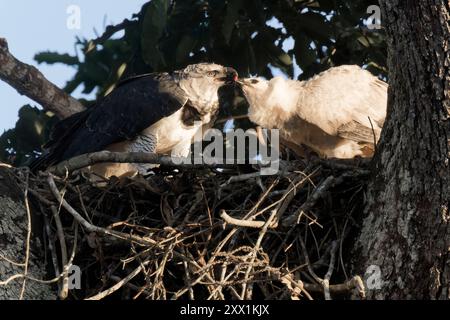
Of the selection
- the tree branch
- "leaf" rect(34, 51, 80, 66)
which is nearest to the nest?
the tree branch

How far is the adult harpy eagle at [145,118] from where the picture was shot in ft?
21.5

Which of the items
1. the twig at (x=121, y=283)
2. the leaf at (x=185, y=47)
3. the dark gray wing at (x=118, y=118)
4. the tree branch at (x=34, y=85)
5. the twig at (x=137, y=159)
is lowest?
the twig at (x=121, y=283)

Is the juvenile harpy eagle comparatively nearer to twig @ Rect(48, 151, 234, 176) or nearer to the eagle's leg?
the eagle's leg

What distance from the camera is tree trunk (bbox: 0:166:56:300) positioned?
4453 millimetres

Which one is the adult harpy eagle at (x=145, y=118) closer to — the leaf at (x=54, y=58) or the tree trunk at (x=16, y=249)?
the leaf at (x=54, y=58)

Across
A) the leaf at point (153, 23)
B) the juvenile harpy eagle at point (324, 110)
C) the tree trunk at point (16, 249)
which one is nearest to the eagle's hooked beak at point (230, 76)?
the juvenile harpy eagle at point (324, 110)

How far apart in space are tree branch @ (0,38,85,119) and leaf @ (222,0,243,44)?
1511mm

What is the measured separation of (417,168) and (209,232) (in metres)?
1.10

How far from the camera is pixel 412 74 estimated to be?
4402mm

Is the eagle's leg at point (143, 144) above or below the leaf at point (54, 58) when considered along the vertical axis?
below

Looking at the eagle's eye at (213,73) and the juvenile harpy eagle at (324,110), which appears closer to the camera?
the juvenile harpy eagle at (324,110)

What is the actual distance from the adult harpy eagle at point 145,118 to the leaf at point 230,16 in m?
0.48
